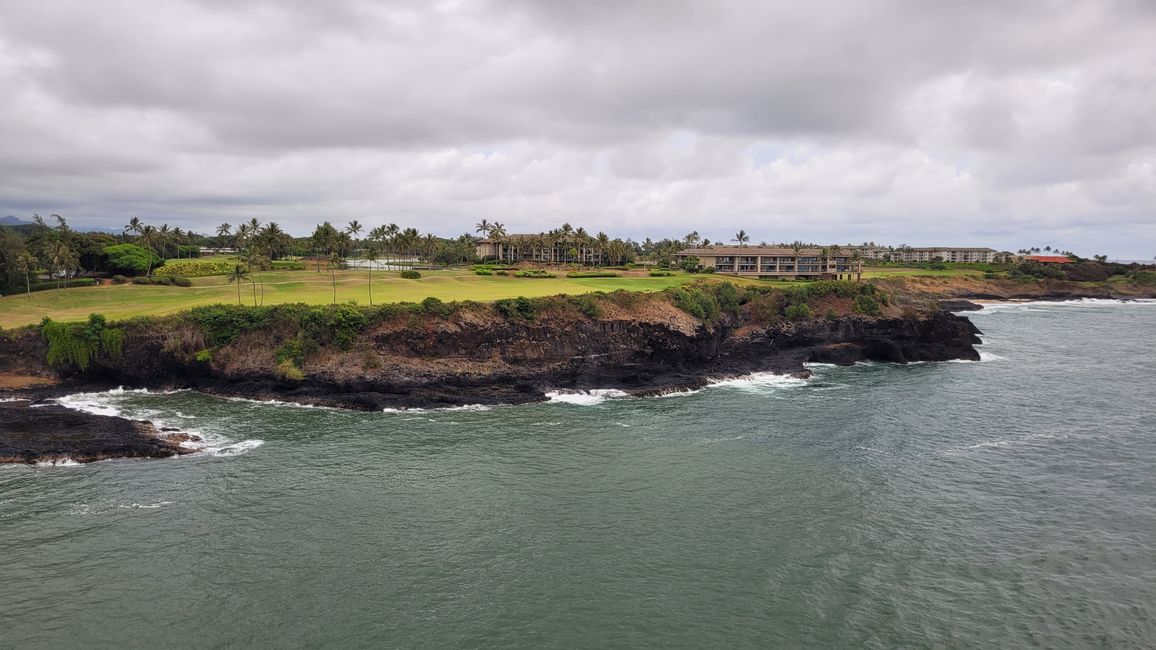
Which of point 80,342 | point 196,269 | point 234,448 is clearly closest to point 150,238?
point 196,269

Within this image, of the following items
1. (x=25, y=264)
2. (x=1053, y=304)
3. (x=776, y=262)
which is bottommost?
(x=1053, y=304)


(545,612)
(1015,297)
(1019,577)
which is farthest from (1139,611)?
(1015,297)

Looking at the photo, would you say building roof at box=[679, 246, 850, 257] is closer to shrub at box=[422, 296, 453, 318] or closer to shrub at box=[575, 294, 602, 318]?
shrub at box=[575, 294, 602, 318]

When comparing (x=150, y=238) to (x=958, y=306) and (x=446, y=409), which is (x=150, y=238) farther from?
(x=958, y=306)

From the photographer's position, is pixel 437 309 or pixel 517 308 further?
pixel 517 308

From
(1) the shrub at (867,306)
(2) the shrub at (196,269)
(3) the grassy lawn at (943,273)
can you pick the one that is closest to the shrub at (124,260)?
(2) the shrub at (196,269)

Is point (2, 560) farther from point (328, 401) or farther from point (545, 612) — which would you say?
point (328, 401)

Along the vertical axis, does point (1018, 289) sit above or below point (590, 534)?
above
